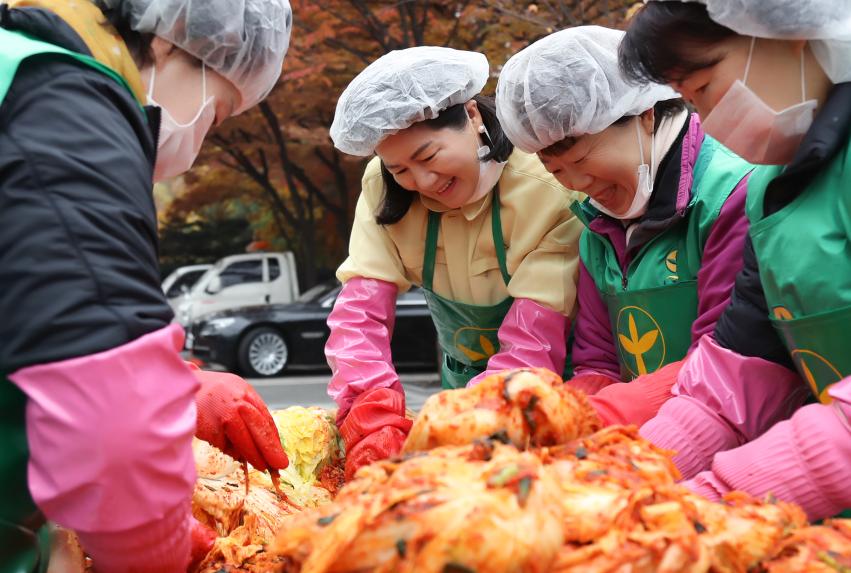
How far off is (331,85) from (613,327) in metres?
10.2

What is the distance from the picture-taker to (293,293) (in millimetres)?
17844

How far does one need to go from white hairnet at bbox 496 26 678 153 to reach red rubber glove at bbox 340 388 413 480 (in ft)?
2.86

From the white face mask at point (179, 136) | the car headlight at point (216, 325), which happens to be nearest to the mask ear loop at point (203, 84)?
the white face mask at point (179, 136)

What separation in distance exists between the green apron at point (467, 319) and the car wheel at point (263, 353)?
34.2 ft

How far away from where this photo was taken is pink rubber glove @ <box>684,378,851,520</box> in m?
1.50

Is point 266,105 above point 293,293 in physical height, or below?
above

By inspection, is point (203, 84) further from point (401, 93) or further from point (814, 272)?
point (814, 272)

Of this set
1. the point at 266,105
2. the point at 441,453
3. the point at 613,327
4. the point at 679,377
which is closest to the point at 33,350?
the point at 441,453

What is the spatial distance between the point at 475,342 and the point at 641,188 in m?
0.91

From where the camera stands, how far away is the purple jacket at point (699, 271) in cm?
228

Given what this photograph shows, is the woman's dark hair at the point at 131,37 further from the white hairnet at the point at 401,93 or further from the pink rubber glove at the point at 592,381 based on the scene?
the pink rubber glove at the point at 592,381


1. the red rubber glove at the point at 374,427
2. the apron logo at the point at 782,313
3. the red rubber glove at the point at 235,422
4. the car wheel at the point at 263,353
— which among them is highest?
the apron logo at the point at 782,313

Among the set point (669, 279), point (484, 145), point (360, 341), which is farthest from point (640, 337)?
point (360, 341)

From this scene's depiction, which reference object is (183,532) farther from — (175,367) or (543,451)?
(543,451)
